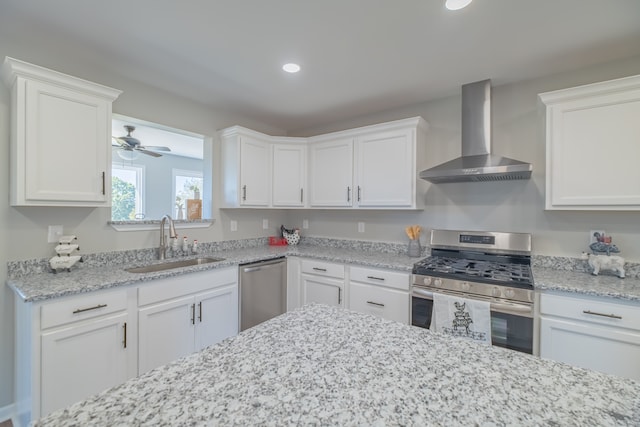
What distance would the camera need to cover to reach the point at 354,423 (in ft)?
1.91

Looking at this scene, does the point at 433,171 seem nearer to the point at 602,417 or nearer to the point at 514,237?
the point at 514,237

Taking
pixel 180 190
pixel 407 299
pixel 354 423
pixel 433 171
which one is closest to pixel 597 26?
pixel 433 171

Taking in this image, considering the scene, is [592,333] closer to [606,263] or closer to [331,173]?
[606,263]

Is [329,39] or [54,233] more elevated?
[329,39]

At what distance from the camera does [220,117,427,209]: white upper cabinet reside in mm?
2779

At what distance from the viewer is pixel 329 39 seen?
1902mm

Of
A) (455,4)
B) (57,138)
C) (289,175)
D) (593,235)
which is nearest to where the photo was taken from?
(455,4)

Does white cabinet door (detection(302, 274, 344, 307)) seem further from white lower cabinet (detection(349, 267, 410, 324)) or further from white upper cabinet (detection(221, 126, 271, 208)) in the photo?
white upper cabinet (detection(221, 126, 271, 208))

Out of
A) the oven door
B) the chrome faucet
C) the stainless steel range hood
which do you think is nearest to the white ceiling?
the stainless steel range hood

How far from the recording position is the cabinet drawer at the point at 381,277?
243 cm

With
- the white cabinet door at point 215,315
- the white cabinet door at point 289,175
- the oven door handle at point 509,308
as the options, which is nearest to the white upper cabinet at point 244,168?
the white cabinet door at point 289,175

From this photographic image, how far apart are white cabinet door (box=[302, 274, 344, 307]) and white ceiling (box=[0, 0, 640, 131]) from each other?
1.84 meters

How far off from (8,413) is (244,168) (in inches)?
97.5

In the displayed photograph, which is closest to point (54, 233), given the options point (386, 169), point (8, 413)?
point (8, 413)
